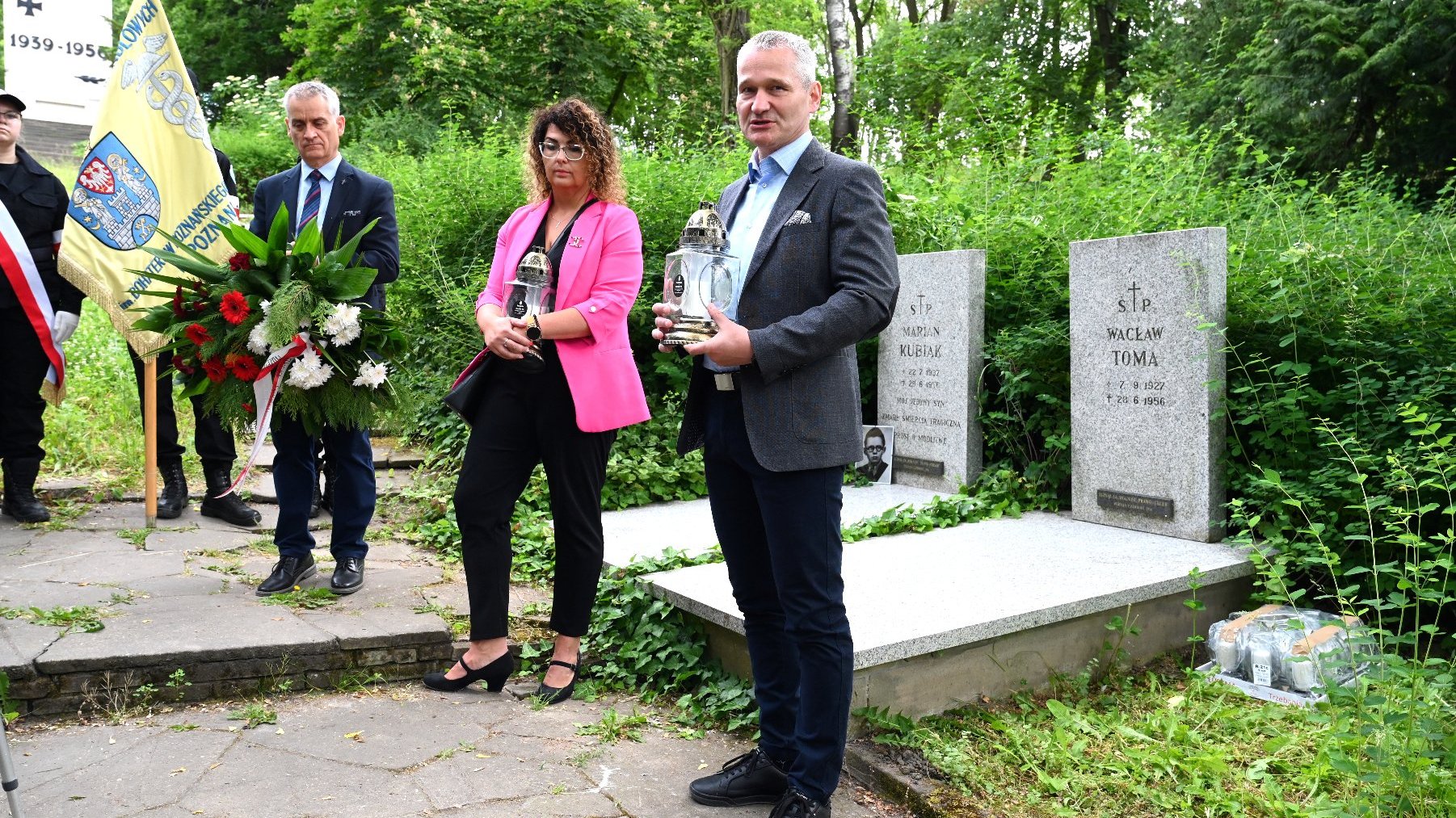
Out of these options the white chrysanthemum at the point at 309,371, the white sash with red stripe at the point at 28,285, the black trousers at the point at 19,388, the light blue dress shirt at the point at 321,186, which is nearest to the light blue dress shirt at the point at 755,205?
the white chrysanthemum at the point at 309,371

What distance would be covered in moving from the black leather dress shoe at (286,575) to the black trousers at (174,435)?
1707 mm

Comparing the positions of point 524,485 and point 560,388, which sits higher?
point 560,388

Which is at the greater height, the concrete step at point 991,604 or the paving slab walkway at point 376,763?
the concrete step at point 991,604

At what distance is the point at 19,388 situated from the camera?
593 cm

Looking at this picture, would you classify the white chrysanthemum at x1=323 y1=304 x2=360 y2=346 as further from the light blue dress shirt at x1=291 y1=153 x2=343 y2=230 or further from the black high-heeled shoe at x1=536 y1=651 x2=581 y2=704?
the black high-heeled shoe at x1=536 y1=651 x2=581 y2=704

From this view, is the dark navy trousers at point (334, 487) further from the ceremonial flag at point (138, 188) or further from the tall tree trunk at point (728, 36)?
the tall tree trunk at point (728, 36)

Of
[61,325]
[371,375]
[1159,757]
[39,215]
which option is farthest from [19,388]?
[1159,757]

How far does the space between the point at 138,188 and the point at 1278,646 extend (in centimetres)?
568

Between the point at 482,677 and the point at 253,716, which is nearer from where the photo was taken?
the point at 253,716

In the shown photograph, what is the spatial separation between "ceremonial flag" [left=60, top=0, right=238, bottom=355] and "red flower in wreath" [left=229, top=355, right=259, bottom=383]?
1557 millimetres

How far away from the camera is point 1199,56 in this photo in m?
16.5

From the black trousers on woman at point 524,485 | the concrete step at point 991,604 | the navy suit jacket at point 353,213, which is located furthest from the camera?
the navy suit jacket at point 353,213

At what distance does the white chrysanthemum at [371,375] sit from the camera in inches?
172

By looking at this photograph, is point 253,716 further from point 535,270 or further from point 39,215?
point 39,215
